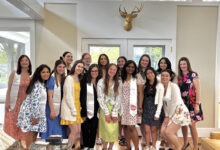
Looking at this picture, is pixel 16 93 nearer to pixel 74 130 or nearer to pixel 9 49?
pixel 74 130

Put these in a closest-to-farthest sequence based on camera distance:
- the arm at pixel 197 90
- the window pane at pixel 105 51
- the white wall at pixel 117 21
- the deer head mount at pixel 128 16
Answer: the arm at pixel 197 90 < the deer head mount at pixel 128 16 < the white wall at pixel 117 21 < the window pane at pixel 105 51

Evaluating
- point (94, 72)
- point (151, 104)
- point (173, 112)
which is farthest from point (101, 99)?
point (173, 112)

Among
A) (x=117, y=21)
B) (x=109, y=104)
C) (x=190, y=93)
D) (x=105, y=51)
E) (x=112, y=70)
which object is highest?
(x=117, y=21)

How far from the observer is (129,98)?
2730mm

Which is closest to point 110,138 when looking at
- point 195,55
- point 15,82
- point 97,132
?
point 97,132

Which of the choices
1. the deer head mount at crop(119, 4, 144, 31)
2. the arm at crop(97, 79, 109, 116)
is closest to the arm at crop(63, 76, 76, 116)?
the arm at crop(97, 79, 109, 116)

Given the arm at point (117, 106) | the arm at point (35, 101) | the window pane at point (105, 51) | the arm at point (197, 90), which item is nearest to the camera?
the arm at point (35, 101)

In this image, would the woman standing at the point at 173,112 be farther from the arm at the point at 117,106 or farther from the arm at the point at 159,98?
the arm at the point at 117,106

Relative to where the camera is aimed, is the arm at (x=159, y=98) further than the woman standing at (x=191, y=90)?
No

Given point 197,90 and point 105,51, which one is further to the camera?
point 105,51

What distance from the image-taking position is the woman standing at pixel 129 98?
2699 mm

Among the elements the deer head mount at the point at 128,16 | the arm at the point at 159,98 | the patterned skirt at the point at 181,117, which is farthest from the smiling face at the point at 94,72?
the deer head mount at the point at 128,16

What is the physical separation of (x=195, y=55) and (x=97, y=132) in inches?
102

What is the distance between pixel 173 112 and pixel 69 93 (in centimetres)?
147
